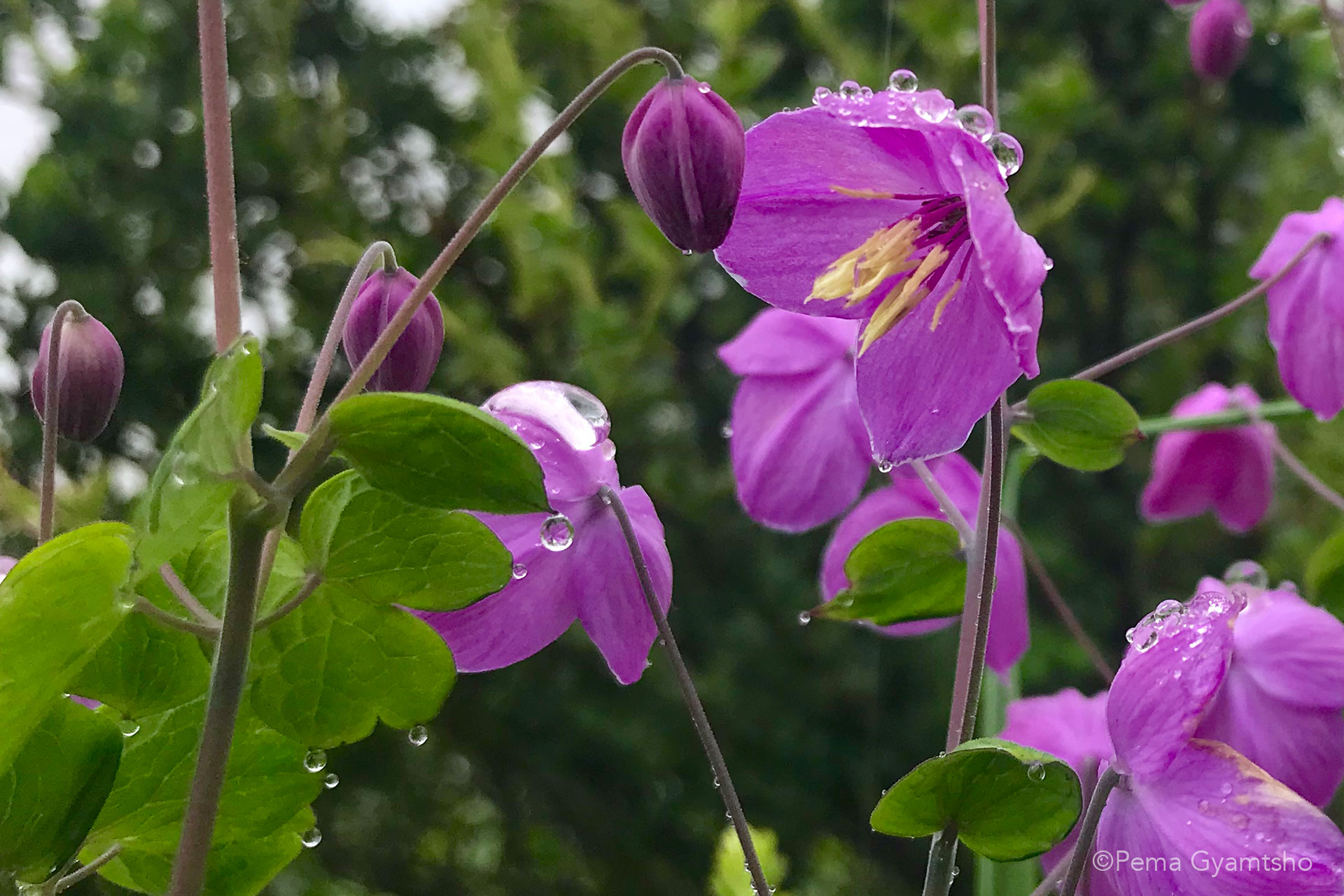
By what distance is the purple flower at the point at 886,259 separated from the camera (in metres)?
0.22

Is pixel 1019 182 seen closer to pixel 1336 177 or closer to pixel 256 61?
pixel 1336 177

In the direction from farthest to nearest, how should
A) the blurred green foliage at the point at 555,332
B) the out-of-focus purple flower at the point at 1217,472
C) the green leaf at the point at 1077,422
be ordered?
the blurred green foliage at the point at 555,332 → the out-of-focus purple flower at the point at 1217,472 → the green leaf at the point at 1077,422

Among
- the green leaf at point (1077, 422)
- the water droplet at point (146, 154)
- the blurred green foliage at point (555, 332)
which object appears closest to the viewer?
the green leaf at point (1077, 422)

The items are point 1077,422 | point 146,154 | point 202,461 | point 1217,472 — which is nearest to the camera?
point 202,461

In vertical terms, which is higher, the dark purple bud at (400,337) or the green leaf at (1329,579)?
the dark purple bud at (400,337)

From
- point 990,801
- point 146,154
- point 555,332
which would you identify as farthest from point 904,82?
point 146,154

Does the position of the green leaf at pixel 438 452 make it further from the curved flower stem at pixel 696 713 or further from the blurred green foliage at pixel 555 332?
the blurred green foliage at pixel 555 332

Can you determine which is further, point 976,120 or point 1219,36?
point 1219,36

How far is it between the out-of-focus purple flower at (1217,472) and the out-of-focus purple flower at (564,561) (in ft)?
A: 0.96

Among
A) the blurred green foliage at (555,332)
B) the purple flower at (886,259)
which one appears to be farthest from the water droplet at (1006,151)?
the blurred green foliage at (555,332)

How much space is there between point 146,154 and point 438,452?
1.36 meters

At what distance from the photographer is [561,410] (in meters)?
0.22

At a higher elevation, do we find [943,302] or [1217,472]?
[943,302]

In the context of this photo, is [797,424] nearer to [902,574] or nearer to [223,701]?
[902,574]
